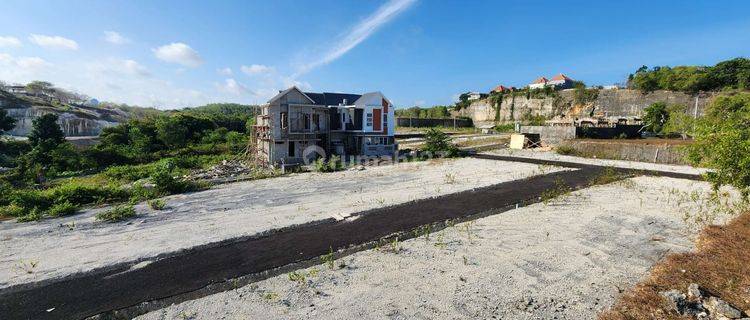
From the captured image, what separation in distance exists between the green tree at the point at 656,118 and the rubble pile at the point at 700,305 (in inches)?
1465

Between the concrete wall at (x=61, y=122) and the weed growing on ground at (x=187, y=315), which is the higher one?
the concrete wall at (x=61, y=122)

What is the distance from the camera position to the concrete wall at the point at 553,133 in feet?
100

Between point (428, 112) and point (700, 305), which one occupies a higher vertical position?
point (428, 112)

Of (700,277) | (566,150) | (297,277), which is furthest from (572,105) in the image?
(297,277)

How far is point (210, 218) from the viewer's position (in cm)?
1189

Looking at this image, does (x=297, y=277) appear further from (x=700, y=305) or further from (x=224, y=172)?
(x=224, y=172)

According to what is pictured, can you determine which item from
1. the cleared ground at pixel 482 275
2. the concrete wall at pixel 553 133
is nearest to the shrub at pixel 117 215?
the cleared ground at pixel 482 275

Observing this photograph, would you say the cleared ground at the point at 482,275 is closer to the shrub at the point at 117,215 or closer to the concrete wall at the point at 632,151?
the shrub at the point at 117,215

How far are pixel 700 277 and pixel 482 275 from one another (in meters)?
4.08

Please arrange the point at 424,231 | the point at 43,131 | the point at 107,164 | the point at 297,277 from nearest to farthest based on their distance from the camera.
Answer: the point at 297,277 < the point at 424,231 < the point at 107,164 < the point at 43,131

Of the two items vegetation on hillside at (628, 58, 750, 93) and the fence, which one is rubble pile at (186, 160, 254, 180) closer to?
the fence

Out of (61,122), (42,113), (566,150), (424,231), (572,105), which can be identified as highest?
(572,105)

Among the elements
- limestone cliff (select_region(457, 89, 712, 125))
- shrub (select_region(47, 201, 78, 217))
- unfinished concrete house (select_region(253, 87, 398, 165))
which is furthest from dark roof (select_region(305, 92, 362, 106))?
limestone cliff (select_region(457, 89, 712, 125))

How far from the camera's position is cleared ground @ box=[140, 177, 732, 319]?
5.91 metres
